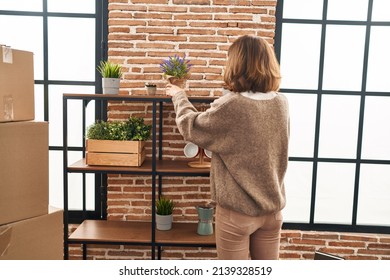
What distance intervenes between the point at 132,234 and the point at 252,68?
1.47 m

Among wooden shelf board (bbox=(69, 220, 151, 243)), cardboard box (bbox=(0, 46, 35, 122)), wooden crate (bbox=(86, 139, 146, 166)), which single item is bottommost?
wooden shelf board (bbox=(69, 220, 151, 243))

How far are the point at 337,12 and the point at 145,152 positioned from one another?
178 centimetres

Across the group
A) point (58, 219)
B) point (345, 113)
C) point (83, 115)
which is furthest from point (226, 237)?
point (345, 113)

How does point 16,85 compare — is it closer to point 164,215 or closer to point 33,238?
point 33,238

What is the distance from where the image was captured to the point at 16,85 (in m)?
1.62

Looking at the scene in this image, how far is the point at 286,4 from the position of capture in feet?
8.85

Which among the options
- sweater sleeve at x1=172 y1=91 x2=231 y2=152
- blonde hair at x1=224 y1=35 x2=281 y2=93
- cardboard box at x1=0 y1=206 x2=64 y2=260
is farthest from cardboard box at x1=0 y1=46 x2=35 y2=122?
blonde hair at x1=224 y1=35 x2=281 y2=93

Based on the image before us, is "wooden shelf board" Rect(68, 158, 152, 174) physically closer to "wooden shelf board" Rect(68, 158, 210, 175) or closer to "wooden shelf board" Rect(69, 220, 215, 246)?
"wooden shelf board" Rect(68, 158, 210, 175)

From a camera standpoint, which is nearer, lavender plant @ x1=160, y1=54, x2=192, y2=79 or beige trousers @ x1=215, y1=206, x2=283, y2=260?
beige trousers @ x1=215, y1=206, x2=283, y2=260

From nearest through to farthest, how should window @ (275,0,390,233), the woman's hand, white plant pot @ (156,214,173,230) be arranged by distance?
the woman's hand < white plant pot @ (156,214,173,230) < window @ (275,0,390,233)

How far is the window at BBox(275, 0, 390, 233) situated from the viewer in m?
2.70

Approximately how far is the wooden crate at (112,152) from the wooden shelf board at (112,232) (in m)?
0.49

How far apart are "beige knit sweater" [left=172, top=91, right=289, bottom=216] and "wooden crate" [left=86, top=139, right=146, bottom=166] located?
2.71 ft
